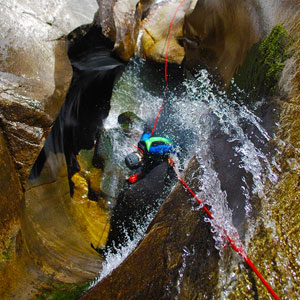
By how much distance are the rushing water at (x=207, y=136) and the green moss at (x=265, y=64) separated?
28 cm

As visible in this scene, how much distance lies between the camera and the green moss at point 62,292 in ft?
7.58

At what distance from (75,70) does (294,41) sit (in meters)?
2.71

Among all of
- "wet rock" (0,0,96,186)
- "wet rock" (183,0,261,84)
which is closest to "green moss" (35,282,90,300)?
"wet rock" (0,0,96,186)

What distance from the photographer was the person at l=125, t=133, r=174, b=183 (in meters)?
3.83

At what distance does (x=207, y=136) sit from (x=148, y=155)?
90cm

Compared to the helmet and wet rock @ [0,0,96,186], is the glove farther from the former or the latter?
wet rock @ [0,0,96,186]

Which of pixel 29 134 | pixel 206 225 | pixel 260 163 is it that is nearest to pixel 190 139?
pixel 260 163

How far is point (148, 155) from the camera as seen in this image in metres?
3.93

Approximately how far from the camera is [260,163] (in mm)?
2537

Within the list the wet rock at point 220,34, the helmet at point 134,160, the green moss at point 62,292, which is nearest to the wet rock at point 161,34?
the wet rock at point 220,34

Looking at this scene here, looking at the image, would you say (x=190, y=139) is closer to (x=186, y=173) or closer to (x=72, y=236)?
(x=186, y=173)

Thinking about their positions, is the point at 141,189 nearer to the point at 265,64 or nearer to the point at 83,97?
the point at 83,97

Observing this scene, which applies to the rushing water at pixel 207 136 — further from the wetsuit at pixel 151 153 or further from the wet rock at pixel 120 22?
Result: the wet rock at pixel 120 22

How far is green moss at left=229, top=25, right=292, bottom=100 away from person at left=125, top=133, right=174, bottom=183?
1.33m
